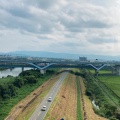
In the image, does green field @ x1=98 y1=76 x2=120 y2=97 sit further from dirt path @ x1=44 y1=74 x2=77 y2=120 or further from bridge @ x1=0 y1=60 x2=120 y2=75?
bridge @ x1=0 y1=60 x2=120 y2=75

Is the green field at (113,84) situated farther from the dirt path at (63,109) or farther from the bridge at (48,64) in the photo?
the bridge at (48,64)

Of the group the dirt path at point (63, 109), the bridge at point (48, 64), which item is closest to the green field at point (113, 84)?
the dirt path at point (63, 109)

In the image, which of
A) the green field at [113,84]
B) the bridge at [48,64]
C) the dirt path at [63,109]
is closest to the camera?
the dirt path at [63,109]

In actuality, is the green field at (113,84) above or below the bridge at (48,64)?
below

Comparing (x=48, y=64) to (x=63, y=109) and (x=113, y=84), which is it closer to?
(x=113, y=84)

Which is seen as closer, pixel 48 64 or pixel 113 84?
pixel 113 84

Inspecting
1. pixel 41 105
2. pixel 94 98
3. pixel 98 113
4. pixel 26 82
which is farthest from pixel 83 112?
pixel 26 82

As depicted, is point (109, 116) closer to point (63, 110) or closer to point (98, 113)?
point (98, 113)

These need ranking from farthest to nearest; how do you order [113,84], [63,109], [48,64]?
1. [48,64]
2. [113,84]
3. [63,109]

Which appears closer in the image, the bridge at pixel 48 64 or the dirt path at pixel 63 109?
the dirt path at pixel 63 109

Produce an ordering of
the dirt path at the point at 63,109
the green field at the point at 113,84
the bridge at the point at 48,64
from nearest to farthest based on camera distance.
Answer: the dirt path at the point at 63,109 → the green field at the point at 113,84 → the bridge at the point at 48,64

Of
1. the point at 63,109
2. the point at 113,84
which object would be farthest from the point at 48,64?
the point at 63,109
